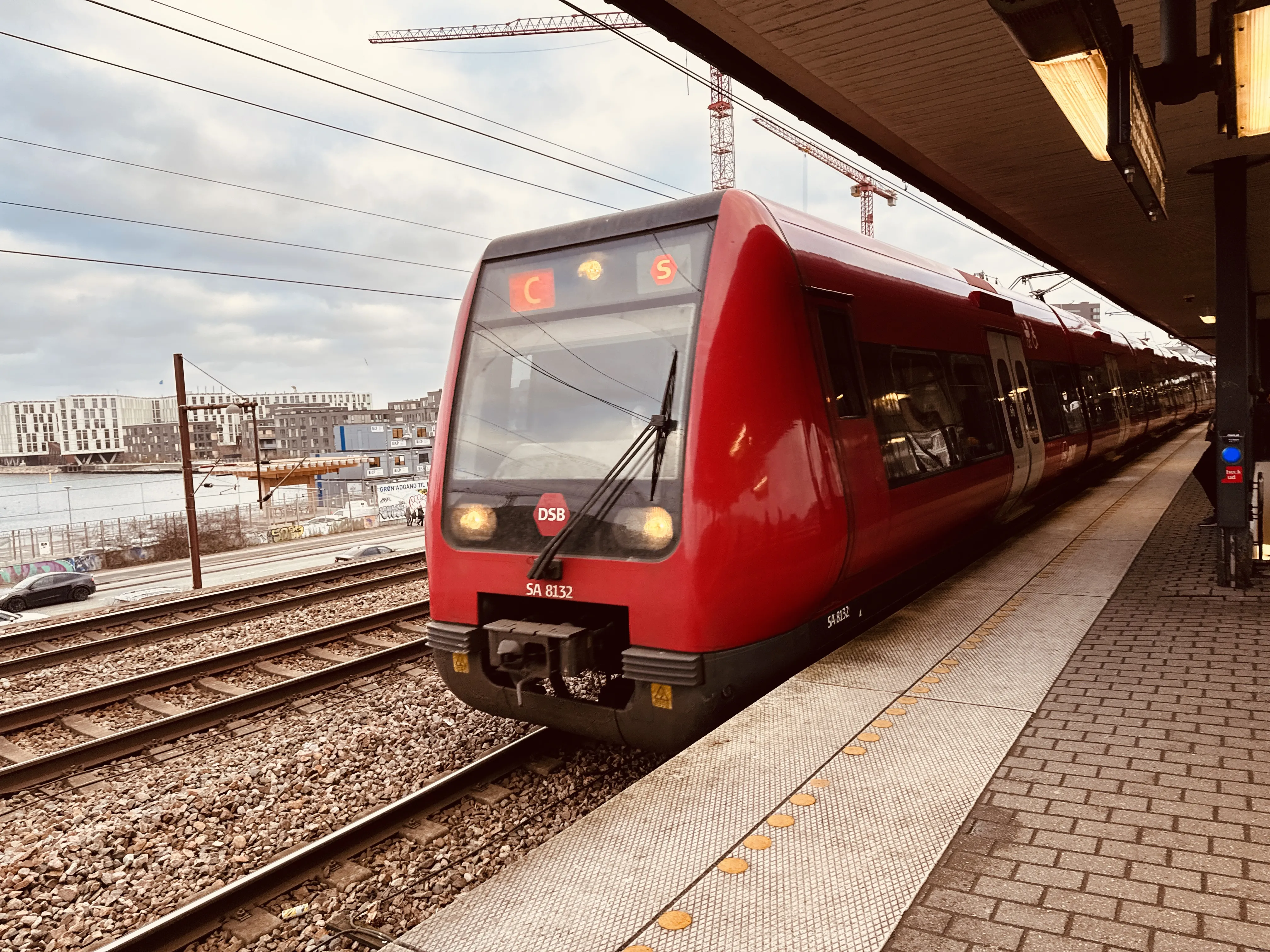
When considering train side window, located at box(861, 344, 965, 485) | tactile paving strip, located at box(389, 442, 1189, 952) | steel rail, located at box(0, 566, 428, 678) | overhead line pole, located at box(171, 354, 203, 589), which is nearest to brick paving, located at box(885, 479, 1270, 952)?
tactile paving strip, located at box(389, 442, 1189, 952)

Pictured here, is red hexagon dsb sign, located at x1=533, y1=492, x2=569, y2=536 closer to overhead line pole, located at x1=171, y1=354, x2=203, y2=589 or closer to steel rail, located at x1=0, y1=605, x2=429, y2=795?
steel rail, located at x1=0, y1=605, x2=429, y2=795

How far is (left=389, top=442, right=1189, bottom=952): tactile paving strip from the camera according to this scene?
2.58 m

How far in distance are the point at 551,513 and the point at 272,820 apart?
2602mm

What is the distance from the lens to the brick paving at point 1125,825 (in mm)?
2416

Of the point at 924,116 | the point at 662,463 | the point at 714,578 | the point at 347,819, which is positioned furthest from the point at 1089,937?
the point at 924,116

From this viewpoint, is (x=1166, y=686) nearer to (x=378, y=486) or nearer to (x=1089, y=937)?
(x=1089, y=937)

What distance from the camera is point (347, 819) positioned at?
5051 mm

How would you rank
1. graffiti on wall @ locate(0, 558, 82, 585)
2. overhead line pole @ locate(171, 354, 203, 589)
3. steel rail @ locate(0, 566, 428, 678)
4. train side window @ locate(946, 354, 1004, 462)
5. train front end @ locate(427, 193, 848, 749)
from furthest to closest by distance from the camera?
graffiti on wall @ locate(0, 558, 82, 585) → overhead line pole @ locate(171, 354, 203, 589) → steel rail @ locate(0, 566, 428, 678) → train side window @ locate(946, 354, 1004, 462) → train front end @ locate(427, 193, 848, 749)

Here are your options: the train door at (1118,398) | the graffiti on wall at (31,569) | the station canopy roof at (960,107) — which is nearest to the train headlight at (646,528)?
the station canopy roof at (960,107)

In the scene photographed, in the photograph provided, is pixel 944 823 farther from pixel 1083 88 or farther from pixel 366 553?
pixel 366 553

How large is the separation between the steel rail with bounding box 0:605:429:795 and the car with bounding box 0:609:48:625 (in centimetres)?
818

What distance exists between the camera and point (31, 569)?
86.0ft

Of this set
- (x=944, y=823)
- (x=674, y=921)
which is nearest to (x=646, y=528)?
(x=944, y=823)


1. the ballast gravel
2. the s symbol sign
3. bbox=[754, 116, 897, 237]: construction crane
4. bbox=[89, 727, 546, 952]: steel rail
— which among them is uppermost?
bbox=[754, 116, 897, 237]: construction crane
